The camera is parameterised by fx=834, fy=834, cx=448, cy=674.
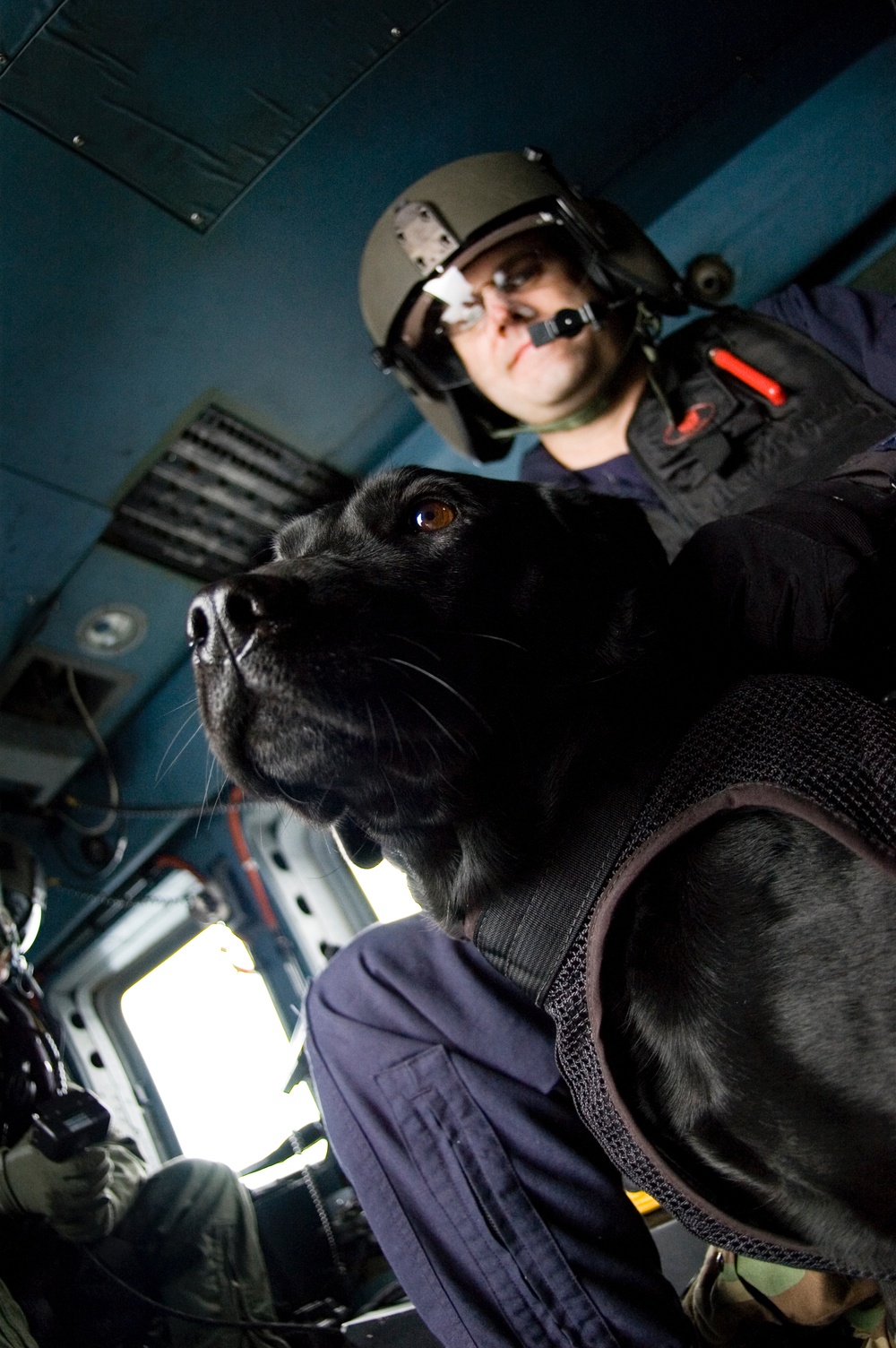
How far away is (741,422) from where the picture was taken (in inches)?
57.2

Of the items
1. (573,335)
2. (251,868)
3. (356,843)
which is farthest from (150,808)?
(573,335)

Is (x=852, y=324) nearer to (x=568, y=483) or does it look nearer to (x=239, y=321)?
(x=568, y=483)

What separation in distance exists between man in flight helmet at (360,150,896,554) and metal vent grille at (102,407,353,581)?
1.43ft

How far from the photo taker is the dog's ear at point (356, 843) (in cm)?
91

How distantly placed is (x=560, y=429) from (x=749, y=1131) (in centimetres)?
130

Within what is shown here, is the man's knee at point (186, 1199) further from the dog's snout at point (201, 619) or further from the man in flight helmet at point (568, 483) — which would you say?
the dog's snout at point (201, 619)

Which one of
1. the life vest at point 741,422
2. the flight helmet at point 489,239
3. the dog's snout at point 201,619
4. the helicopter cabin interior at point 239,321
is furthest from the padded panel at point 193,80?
the dog's snout at point 201,619

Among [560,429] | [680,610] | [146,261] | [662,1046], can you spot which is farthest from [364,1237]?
[146,261]

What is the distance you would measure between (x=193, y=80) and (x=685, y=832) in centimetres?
141

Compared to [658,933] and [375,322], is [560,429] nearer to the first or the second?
[375,322]

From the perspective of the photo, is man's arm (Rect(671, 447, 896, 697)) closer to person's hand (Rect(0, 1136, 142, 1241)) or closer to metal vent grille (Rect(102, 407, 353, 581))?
person's hand (Rect(0, 1136, 142, 1241))

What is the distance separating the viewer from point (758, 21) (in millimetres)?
1708

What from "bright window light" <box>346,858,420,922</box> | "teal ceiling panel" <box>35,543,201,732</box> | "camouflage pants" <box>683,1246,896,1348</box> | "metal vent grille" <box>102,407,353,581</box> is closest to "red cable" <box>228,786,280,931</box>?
"bright window light" <box>346,858,420,922</box>

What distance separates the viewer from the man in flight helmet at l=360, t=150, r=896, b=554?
1416 mm
